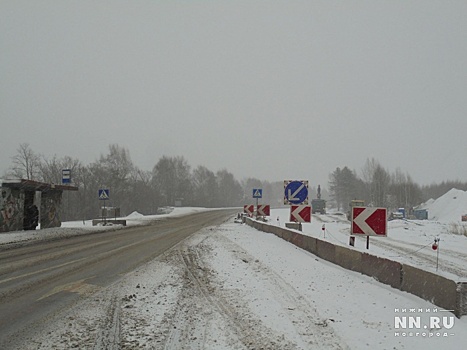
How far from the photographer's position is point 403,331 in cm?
514

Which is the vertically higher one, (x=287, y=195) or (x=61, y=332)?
(x=287, y=195)

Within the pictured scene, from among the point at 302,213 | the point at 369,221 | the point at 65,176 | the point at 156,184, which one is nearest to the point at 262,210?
the point at 65,176

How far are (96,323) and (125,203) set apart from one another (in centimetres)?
7699

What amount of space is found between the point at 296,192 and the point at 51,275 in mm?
9026

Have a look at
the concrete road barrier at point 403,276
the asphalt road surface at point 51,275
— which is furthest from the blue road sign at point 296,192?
the asphalt road surface at point 51,275

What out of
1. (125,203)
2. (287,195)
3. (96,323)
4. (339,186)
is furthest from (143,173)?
(96,323)

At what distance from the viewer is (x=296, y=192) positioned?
14930 millimetres

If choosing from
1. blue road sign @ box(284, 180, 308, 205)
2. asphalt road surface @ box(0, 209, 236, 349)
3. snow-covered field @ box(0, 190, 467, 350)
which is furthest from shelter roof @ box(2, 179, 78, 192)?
blue road sign @ box(284, 180, 308, 205)

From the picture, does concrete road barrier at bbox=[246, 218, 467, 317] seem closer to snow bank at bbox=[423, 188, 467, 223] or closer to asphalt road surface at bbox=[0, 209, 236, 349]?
asphalt road surface at bbox=[0, 209, 236, 349]

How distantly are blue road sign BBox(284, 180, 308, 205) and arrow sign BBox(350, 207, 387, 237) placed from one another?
4823mm

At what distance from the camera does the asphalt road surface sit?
5.97 meters

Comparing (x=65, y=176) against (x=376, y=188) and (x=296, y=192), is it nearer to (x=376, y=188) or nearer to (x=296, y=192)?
(x=296, y=192)

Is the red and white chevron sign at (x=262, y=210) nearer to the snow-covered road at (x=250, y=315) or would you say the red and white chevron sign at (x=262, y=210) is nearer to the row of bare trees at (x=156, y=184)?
the snow-covered road at (x=250, y=315)

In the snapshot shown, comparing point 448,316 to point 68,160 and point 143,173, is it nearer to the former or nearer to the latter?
point 68,160
